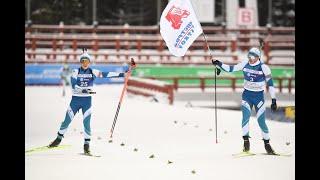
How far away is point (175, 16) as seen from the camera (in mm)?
7219

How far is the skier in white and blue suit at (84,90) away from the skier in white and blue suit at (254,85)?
150 centimetres

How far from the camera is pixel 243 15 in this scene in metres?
19.2

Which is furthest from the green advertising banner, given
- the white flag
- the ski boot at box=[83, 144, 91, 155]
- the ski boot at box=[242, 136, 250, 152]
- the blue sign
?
the ski boot at box=[83, 144, 91, 155]

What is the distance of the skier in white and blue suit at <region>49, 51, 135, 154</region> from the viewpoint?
6883 mm

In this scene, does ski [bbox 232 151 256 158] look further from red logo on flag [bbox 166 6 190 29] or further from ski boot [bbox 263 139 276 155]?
red logo on flag [bbox 166 6 190 29]

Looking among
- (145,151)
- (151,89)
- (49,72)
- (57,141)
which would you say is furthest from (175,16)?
(49,72)

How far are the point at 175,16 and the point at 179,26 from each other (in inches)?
5.5

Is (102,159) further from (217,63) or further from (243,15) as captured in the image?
(243,15)

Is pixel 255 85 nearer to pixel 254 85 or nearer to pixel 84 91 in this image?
pixel 254 85

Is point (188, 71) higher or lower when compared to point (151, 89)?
higher

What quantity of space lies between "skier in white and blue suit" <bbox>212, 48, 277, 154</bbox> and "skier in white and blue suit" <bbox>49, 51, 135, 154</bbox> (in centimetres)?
150
